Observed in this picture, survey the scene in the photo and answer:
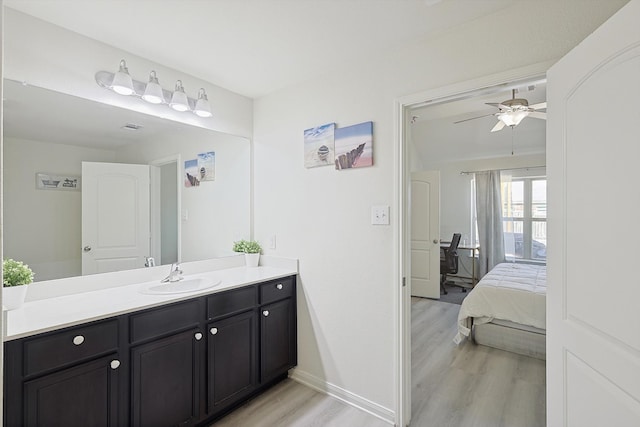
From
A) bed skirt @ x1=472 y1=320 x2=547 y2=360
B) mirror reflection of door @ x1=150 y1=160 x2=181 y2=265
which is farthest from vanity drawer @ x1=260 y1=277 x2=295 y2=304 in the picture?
bed skirt @ x1=472 y1=320 x2=547 y2=360

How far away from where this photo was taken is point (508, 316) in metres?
3.02

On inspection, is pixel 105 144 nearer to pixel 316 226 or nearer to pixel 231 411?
pixel 316 226

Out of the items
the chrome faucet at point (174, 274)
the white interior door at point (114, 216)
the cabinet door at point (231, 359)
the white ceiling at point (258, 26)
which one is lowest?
the cabinet door at point (231, 359)

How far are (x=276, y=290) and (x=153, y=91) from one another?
1.62 metres

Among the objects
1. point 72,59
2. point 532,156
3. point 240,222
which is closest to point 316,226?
point 240,222

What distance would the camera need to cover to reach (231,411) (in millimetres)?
2104

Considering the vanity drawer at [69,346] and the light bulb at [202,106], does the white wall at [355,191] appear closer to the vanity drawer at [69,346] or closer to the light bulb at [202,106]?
the light bulb at [202,106]

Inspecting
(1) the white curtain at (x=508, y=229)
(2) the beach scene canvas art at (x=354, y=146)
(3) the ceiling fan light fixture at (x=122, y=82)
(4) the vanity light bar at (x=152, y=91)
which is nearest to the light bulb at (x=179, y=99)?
(4) the vanity light bar at (x=152, y=91)

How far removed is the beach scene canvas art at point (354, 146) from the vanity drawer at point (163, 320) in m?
1.35

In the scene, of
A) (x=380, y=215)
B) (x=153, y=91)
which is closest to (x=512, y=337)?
(x=380, y=215)

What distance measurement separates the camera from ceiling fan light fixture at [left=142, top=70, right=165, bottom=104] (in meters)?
2.02

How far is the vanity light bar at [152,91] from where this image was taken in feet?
6.20

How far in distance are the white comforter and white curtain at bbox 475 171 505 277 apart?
2177mm

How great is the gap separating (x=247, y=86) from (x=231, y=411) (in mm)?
2440
